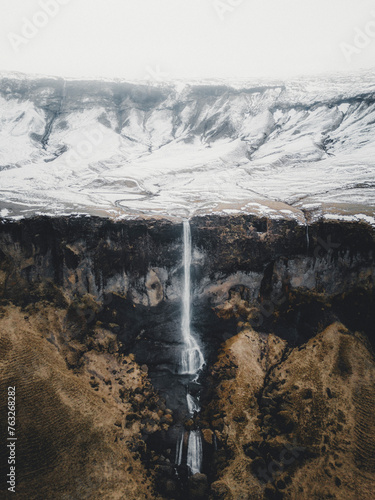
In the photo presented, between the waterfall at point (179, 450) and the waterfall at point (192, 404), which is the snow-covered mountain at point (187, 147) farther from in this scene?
the waterfall at point (179, 450)

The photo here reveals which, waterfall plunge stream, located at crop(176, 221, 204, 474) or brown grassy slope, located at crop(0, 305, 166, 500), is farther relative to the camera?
waterfall plunge stream, located at crop(176, 221, 204, 474)

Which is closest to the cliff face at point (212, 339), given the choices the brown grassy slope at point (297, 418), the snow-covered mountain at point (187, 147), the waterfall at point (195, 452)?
the brown grassy slope at point (297, 418)

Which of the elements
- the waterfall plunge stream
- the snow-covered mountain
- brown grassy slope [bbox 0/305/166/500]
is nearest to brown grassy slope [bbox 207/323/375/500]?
the waterfall plunge stream

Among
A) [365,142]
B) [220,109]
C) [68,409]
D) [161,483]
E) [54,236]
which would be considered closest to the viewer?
[161,483]

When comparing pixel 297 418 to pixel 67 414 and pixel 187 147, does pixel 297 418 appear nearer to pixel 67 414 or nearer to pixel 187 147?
pixel 67 414

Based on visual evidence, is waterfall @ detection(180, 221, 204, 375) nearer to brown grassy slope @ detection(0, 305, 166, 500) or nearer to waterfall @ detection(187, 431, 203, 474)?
brown grassy slope @ detection(0, 305, 166, 500)

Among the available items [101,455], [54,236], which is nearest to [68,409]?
[101,455]

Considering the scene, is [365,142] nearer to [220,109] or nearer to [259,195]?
[259,195]
